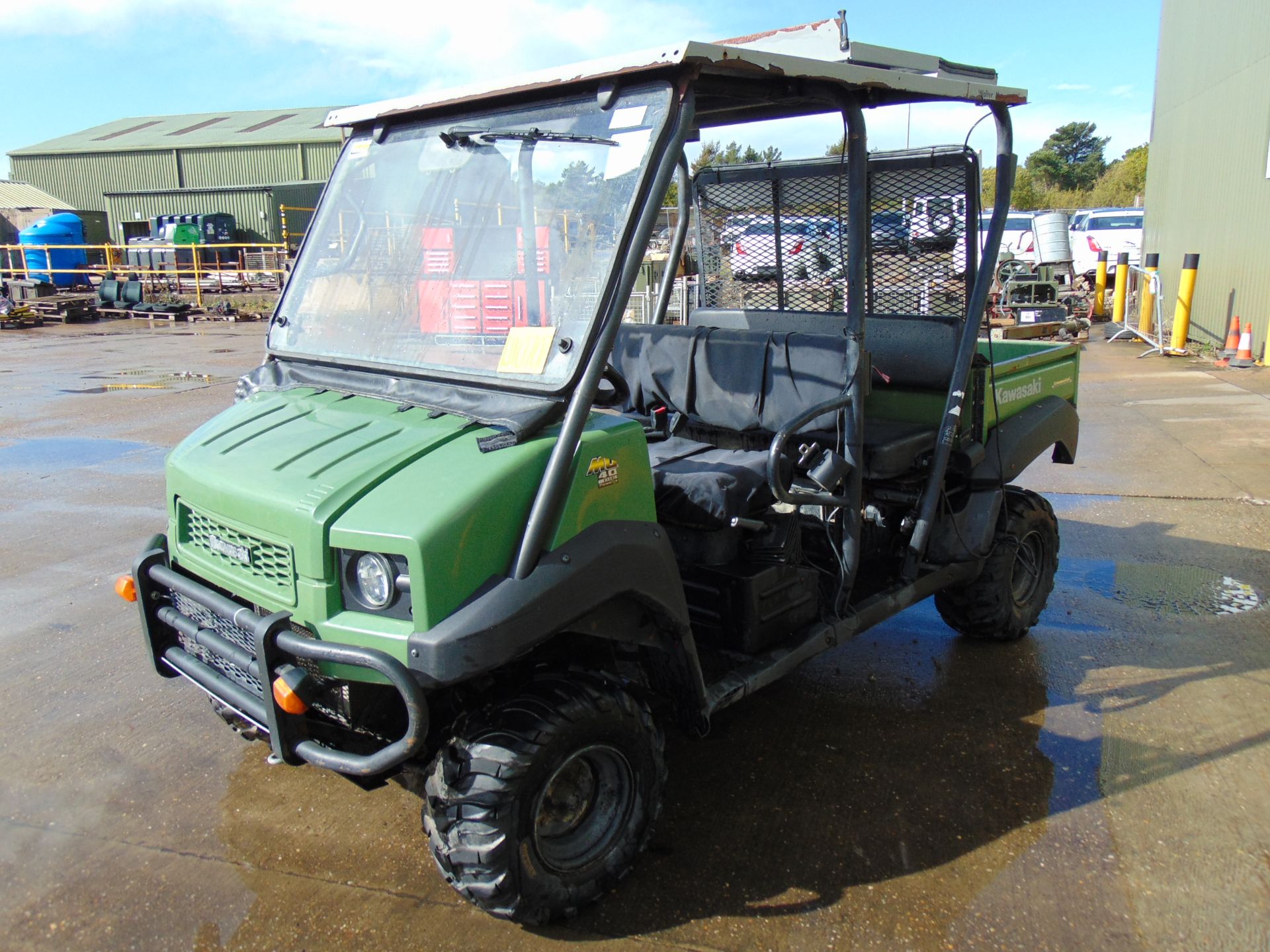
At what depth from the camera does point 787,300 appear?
4586mm

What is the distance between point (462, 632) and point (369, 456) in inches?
25.3

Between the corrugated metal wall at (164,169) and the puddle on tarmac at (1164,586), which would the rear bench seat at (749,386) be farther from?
the corrugated metal wall at (164,169)

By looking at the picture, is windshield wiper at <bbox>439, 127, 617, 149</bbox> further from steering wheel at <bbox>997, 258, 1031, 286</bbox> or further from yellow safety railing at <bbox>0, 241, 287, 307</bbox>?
yellow safety railing at <bbox>0, 241, 287, 307</bbox>

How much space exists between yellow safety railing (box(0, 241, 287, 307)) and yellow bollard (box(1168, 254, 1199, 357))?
20.4m

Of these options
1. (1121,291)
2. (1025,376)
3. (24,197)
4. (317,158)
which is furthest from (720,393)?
(24,197)

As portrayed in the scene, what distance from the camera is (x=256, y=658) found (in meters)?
2.53

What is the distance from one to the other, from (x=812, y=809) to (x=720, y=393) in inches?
60.1

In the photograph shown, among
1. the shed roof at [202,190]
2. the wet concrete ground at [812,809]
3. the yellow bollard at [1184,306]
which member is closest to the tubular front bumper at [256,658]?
the wet concrete ground at [812,809]

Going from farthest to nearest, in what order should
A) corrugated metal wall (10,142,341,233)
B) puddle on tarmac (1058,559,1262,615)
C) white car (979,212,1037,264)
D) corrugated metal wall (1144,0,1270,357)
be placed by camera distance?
corrugated metal wall (10,142,341,233) → white car (979,212,1037,264) → corrugated metal wall (1144,0,1270,357) → puddle on tarmac (1058,559,1262,615)

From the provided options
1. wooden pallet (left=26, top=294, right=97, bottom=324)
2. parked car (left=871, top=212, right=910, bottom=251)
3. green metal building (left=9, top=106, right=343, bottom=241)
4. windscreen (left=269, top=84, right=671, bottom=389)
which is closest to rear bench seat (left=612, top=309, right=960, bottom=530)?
parked car (left=871, top=212, right=910, bottom=251)

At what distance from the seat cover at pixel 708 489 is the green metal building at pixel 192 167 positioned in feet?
117

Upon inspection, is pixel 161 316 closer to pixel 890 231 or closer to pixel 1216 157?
pixel 1216 157

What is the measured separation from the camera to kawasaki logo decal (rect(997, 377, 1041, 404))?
4320 mm

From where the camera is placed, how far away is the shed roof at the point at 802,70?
2.62 meters
